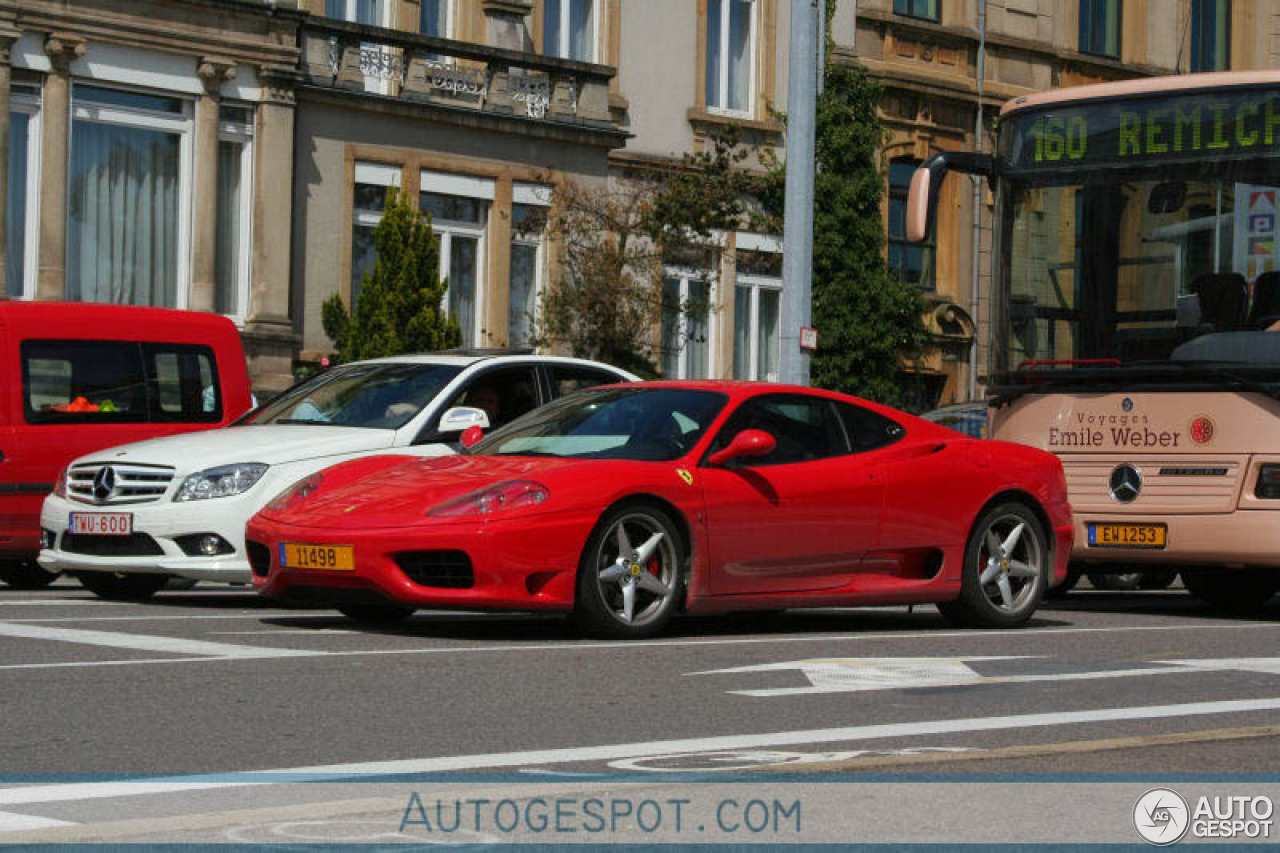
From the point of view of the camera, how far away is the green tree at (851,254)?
34906 mm

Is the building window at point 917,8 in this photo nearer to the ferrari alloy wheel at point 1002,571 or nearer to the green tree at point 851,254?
the green tree at point 851,254

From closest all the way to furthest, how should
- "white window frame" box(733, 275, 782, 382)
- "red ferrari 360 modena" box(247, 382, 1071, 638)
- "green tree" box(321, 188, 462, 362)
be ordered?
"red ferrari 360 modena" box(247, 382, 1071, 638) → "green tree" box(321, 188, 462, 362) → "white window frame" box(733, 275, 782, 382)

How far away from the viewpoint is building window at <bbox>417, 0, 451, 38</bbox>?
3070cm

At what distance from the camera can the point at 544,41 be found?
32719 millimetres

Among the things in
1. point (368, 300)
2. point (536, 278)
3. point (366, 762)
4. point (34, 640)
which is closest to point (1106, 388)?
point (34, 640)

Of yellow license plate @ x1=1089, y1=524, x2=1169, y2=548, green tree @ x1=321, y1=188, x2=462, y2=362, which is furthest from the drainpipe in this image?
yellow license plate @ x1=1089, y1=524, x2=1169, y2=548

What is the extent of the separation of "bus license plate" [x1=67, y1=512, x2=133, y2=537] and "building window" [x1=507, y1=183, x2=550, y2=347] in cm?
1661

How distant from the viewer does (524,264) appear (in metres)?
31.7

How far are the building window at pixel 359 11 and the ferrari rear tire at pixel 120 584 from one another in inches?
609

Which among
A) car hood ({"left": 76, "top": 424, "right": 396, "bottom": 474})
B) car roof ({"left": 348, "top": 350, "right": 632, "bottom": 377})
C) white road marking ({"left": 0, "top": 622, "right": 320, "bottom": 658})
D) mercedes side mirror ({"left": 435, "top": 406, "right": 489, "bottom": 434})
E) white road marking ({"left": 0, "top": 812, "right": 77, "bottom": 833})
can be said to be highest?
car roof ({"left": 348, "top": 350, "right": 632, "bottom": 377})

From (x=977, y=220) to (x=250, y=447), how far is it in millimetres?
27563

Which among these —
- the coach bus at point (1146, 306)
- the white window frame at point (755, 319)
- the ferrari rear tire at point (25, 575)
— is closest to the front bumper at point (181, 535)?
the ferrari rear tire at point (25, 575)

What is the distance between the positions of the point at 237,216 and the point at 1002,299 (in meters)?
13.9

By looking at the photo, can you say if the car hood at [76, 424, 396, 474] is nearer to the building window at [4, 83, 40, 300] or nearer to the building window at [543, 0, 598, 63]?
the building window at [4, 83, 40, 300]
